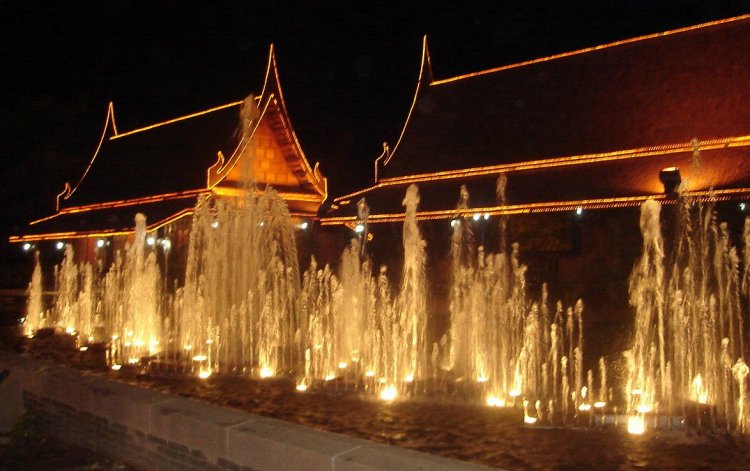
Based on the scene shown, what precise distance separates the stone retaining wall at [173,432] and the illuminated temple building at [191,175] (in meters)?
13.0

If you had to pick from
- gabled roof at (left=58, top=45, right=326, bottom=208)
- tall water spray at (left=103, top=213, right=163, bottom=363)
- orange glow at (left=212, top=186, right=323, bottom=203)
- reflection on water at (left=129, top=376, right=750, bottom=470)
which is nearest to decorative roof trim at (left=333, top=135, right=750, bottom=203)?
orange glow at (left=212, top=186, right=323, bottom=203)

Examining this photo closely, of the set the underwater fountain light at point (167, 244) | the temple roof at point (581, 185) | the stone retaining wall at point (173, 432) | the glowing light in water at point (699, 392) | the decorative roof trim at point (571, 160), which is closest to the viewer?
the stone retaining wall at point (173, 432)

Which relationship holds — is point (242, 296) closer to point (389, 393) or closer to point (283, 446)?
point (389, 393)

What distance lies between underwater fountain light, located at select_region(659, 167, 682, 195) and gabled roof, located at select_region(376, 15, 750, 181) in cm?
185

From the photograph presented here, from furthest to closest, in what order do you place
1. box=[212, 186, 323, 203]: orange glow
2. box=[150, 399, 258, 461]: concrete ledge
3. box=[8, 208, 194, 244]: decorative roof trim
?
box=[212, 186, 323, 203]: orange glow → box=[8, 208, 194, 244]: decorative roof trim → box=[150, 399, 258, 461]: concrete ledge

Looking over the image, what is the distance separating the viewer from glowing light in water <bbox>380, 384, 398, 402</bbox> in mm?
7195

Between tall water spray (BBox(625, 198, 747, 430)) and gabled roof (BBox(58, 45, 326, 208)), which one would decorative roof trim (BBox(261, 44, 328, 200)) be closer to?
gabled roof (BBox(58, 45, 326, 208))

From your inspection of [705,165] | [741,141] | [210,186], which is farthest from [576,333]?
[210,186]

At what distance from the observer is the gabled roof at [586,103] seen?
52.9ft

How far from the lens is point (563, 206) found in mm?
15055

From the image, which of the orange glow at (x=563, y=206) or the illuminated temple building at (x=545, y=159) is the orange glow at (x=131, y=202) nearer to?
the illuminated temple building at (x=545, y=159)

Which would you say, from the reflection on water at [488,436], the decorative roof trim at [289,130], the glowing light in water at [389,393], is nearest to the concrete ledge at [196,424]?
the reflection on water at [488,436]

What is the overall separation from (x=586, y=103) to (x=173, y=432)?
50.8ft

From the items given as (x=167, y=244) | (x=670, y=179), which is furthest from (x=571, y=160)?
(x=167, y=244)
